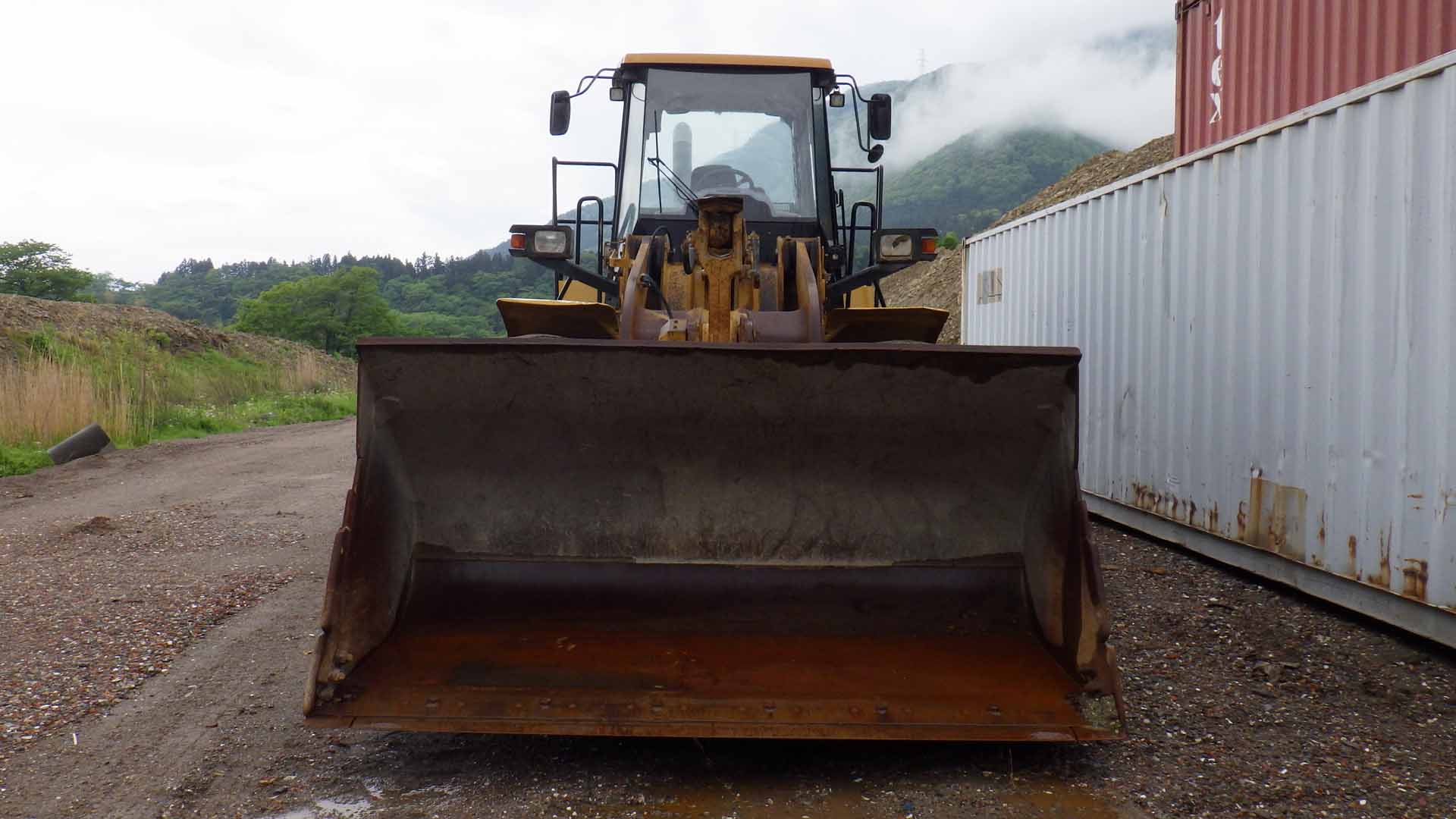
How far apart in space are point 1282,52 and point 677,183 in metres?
5.05

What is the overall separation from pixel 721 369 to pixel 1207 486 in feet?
11.3

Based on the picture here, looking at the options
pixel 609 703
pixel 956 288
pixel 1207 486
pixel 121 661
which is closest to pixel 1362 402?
pixel 1207 486

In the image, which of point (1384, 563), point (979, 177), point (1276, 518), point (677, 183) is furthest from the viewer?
point (979, 177)

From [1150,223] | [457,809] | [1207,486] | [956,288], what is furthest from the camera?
[956,288]

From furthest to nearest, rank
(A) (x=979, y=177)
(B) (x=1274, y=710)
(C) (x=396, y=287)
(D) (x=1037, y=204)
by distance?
(A) (x=979, y=177) < (C) (x=396, y=287) < (D) (x=1037, y=204) < (B) (x=1274, y=710)

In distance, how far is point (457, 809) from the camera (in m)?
2.61

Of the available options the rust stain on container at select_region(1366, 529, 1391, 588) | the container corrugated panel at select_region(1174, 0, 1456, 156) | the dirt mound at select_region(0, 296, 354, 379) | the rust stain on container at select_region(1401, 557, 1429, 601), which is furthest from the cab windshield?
the dirt mound at select_region(0, 296, 354, 379)

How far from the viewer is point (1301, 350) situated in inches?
183

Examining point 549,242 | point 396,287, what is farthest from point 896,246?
point 396,287

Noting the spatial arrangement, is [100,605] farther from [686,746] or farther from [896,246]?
[896,246]

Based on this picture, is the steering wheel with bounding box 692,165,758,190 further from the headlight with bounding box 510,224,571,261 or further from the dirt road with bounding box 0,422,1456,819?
the dirt road with bounding box 0,422,1456,819

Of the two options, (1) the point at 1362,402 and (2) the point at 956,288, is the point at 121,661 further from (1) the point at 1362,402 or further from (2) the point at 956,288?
(2) the point at 956,288

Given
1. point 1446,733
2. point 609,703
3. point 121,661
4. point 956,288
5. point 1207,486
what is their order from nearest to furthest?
point 609,703
point 1446,733
point 121,661
point 1207,486
point 956,288

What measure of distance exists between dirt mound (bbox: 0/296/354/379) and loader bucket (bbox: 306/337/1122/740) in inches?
701
